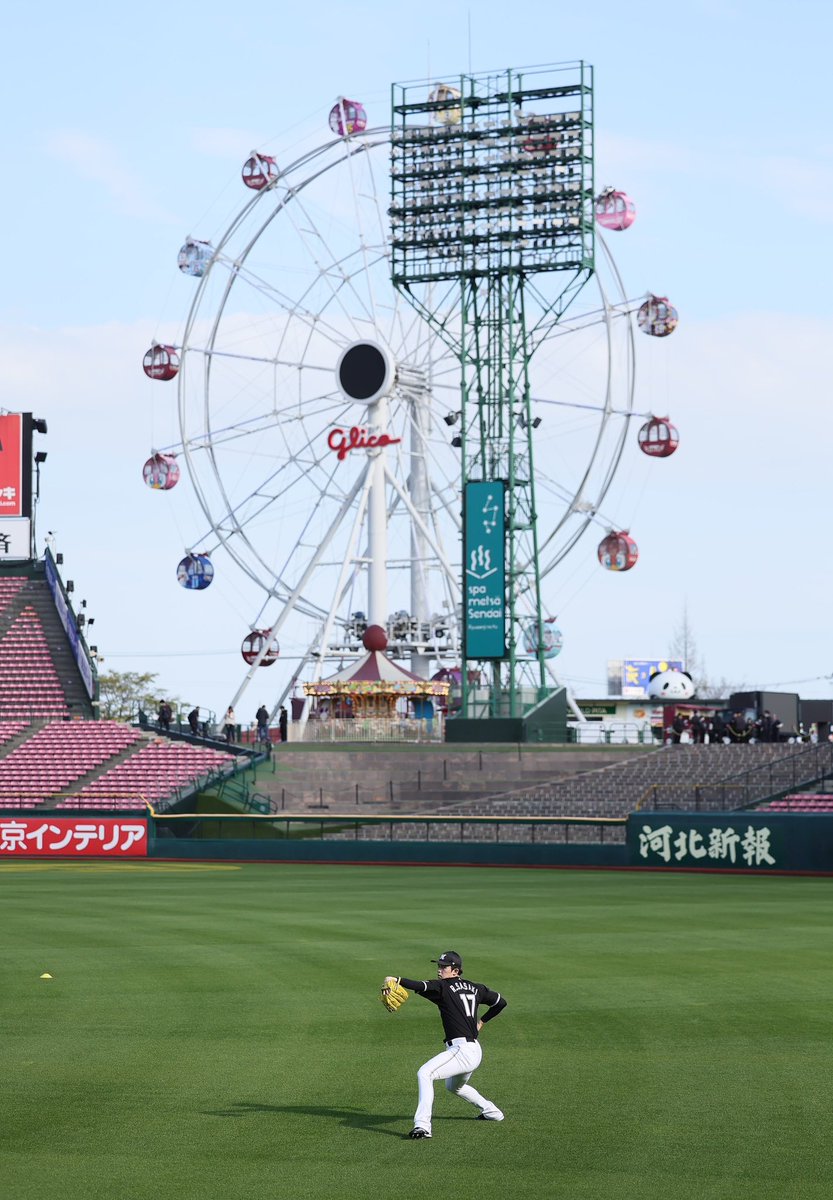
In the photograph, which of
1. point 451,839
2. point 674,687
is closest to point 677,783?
point 451,839

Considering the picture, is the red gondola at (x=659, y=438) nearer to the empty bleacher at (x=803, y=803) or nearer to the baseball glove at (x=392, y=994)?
the empty bleacher at (x=803, y=803)

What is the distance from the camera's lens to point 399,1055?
15484 mm

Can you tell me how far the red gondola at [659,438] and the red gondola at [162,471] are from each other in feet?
63.6

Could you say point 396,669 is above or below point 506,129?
below

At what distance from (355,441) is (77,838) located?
26.0 m

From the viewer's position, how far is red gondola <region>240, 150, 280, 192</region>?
68.9 meters

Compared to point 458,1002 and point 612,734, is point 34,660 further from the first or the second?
point 458,1002

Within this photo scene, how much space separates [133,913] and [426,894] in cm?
664

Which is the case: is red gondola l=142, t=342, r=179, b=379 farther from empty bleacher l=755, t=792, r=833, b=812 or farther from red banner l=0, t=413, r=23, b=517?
empty bleacher l=755, t=792, r=833, b=812

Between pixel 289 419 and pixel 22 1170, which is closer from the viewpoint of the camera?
→ pixel 22 1170

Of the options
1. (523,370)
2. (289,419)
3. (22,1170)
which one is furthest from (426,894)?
(289,419)

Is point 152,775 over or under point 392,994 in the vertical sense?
over

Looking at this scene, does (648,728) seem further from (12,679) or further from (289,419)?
(12,679)

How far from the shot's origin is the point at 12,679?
2613 inches
